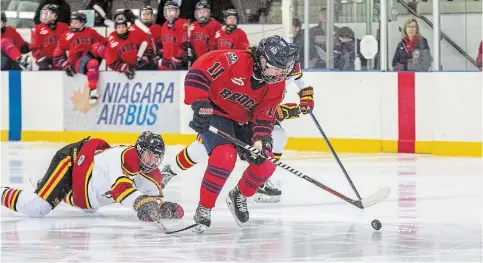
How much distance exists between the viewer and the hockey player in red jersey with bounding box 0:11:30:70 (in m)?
12.9

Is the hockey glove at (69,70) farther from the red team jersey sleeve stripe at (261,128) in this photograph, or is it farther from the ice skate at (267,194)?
the red team jersey sleeve stripe at (261,128)

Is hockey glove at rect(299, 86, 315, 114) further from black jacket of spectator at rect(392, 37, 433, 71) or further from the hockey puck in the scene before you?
black jacket of spectator at rect(392, 37, 433, 71)

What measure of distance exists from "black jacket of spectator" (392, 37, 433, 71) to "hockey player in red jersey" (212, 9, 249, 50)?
1572mm

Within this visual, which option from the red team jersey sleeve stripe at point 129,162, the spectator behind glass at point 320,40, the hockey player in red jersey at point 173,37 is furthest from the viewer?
the hockey player in red jersey at point 173,37

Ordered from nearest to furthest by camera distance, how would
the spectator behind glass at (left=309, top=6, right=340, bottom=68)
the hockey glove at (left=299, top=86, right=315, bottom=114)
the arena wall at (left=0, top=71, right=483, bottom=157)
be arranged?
the hockey glove at (left=299, top=86, right=315, bottom=114), the arena wall at (left=0, top=71, right=483, bottom=157), the spectator behind glass at (left=309, top=6, right=340, bottom=68)

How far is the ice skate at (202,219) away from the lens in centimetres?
570

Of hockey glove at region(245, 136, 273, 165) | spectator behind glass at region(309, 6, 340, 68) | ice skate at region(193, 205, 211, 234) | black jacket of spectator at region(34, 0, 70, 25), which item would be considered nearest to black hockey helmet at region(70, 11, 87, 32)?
black jacket of spectator at region(34, 0, 70, 25)

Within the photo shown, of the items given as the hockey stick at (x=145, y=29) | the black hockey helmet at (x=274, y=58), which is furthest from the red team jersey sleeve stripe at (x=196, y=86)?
the hockey stick at (x=145, y=29)

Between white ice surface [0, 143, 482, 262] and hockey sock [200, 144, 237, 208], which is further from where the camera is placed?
hockey sock [200, 144, 237, 208]

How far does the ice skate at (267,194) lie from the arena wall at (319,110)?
3.35 metres

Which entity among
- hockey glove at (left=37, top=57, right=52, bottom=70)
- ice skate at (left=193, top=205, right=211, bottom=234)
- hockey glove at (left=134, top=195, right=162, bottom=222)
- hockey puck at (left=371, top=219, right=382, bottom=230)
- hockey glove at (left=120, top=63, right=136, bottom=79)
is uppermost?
hockey glove at (left=37, top=57, right=52, bottom=70)

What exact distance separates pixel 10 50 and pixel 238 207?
24.3 feet

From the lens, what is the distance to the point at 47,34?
12.8 m

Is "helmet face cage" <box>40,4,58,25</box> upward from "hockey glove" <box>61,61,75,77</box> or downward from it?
upward
